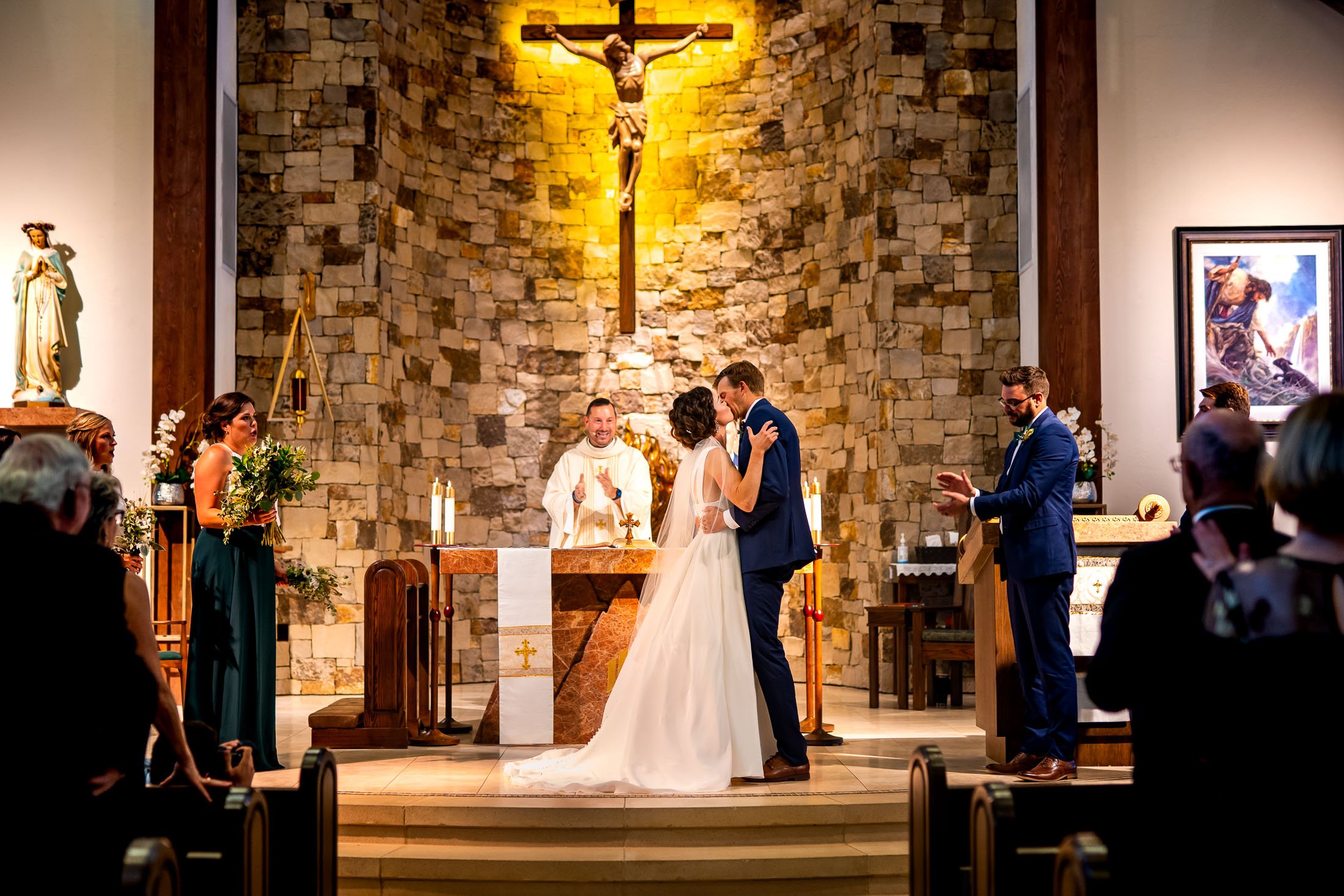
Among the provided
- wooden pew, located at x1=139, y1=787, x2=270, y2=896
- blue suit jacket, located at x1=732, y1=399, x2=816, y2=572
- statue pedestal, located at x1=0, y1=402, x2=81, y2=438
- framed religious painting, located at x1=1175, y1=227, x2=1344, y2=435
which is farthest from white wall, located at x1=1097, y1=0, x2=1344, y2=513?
statue pedestal, located at x1=0, y1=402, x2=81, y2=438

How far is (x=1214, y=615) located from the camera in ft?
7.02

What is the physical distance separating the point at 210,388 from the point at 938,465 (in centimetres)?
522

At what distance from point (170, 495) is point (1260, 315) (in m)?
6.94

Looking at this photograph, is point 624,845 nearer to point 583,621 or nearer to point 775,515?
point 775,515

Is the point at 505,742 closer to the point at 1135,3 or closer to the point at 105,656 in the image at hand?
the point at 105,656

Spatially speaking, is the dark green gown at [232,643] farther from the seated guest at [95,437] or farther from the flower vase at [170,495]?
the flower vase at [170,495]

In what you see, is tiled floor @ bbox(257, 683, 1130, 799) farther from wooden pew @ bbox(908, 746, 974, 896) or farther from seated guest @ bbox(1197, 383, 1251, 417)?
wooden pew @ bbox(908, 746, 974, 896)

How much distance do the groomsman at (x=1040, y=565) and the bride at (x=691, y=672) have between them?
0.96 metres

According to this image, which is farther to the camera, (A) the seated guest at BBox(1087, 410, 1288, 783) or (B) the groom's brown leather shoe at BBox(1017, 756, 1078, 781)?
(B) the groom's brown leather shoe at BBox(1017, 756, 1078, 781)

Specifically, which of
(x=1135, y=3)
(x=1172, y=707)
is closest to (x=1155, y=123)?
(x=1135, y=3)

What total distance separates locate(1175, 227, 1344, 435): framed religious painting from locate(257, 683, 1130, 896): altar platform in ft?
10.5

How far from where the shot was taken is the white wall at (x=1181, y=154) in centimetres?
767

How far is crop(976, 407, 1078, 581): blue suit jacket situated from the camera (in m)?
5.05

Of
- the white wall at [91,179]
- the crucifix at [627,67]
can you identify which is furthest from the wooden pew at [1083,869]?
the crucifix at [627,67]
